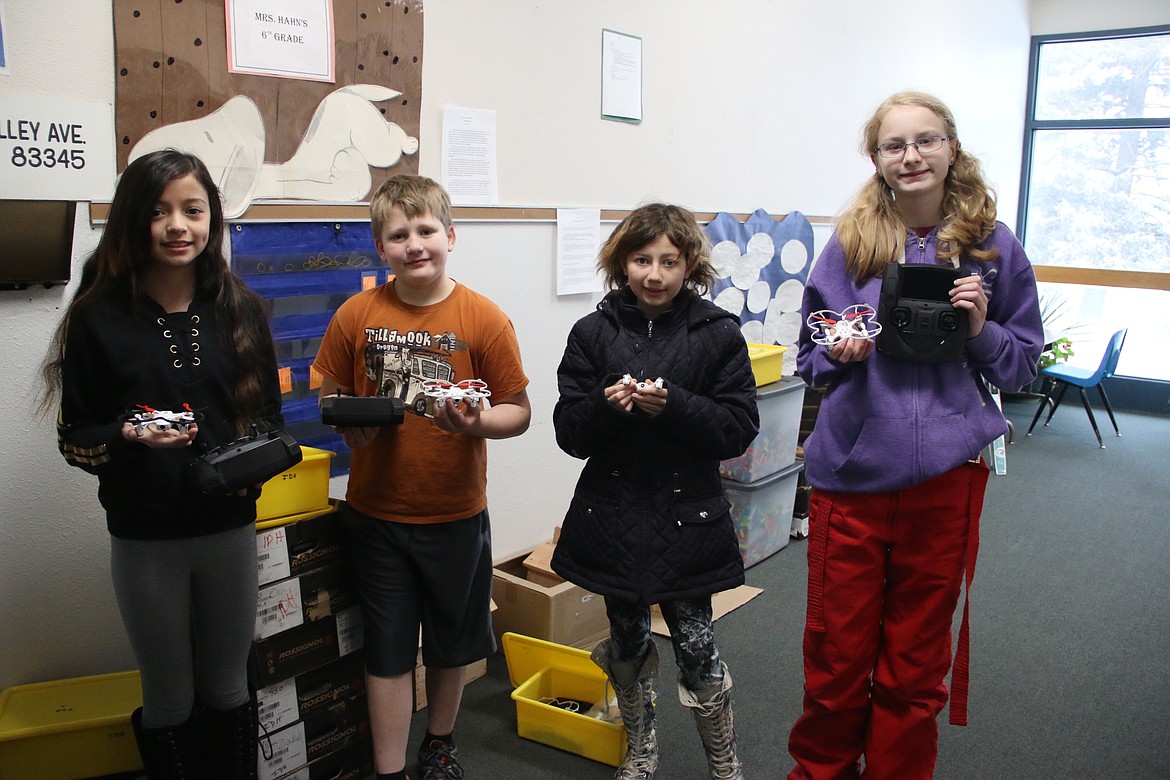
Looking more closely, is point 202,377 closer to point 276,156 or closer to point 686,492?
point 276,156

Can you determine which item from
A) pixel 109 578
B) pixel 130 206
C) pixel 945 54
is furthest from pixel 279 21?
pixel 945 54

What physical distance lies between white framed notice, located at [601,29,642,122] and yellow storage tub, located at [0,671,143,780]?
227cm

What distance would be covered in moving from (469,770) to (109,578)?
93 cm

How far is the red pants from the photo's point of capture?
67.1 inches

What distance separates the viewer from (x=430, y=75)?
246 centimetres

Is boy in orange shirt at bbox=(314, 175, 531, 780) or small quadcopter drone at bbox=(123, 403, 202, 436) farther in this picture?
boy in orange shirt at bbox=(314, 175, 531, 780)

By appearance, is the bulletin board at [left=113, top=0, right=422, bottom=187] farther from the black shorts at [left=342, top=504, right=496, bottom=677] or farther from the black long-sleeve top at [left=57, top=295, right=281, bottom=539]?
the black shorts at [left=342, top=504, right=496, bottom=677]

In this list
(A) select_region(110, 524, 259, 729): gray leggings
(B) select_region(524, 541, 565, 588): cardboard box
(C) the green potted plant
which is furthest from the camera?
(C) the green potted plant

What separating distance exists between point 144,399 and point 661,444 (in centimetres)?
96

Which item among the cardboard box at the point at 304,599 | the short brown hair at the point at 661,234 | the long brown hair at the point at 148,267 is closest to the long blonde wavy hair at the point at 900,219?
the short brown hair at the point at 661,234

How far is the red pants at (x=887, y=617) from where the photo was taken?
171 cm

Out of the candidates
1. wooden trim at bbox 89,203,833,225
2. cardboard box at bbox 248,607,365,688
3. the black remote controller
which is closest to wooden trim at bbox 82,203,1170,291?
wooden trim at bbox 89,203,833,225

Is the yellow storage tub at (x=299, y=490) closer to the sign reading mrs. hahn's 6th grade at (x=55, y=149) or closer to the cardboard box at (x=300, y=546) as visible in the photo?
the cardboard box at (x=300, y=546)

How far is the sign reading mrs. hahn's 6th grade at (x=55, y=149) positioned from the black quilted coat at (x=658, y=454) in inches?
41.9
